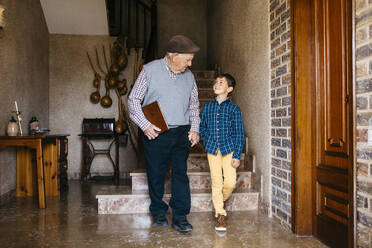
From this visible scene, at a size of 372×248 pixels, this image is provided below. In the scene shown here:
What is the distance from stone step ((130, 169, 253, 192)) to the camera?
3.38 m

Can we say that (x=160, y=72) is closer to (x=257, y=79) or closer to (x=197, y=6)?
(x=257, y=79)

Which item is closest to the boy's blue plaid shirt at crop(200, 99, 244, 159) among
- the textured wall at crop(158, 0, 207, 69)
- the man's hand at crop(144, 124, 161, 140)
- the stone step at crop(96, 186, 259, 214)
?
the man's hand at crop(144, 124, 161, 140)

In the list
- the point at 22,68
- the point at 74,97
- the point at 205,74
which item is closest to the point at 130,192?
the point at 22,68

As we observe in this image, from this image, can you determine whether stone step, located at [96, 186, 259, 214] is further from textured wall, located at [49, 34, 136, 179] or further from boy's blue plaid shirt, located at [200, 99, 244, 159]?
textured wall, located at [49, 34, 136, 179]

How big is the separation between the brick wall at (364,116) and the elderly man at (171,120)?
112 centimetres

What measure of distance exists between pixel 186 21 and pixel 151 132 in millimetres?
5018

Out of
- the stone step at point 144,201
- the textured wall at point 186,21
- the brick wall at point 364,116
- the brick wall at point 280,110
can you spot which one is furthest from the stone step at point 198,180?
the textured wall at point 186,21

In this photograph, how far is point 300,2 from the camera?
2506mm

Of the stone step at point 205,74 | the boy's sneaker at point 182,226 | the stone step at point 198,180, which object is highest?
the stone step at point 205,74

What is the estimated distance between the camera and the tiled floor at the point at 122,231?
2.34 meters

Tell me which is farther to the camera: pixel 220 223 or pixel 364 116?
pixel 220 223

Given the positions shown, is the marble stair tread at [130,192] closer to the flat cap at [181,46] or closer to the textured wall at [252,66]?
the textured wall at [252,66]

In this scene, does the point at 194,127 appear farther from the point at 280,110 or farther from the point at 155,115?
the point at 280,110

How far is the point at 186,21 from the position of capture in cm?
700
